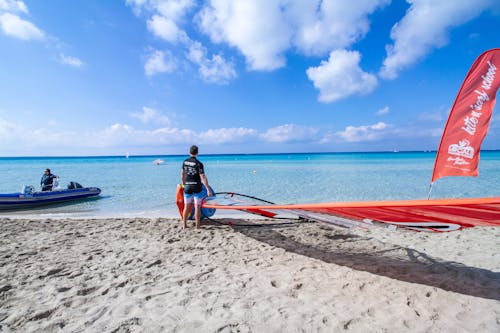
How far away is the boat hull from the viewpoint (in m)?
8.77

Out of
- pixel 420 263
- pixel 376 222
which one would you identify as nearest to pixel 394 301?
pixel 376 222

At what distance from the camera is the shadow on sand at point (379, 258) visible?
2.87 meters

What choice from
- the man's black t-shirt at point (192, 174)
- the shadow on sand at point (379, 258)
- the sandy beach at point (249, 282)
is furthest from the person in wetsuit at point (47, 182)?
the shadow on sand at point (379, 258)

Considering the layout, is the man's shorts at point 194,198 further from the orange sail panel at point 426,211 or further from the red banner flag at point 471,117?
the red banner flag at point 471,117

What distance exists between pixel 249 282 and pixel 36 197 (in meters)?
10.8

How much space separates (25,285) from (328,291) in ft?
12.0

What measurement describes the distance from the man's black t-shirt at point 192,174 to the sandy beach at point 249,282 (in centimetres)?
101

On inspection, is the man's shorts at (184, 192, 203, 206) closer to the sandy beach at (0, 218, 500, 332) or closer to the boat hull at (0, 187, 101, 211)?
the sandy beach at (0, 218, 500, 332)

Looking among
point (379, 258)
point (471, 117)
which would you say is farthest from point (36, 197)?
point (471, 117)

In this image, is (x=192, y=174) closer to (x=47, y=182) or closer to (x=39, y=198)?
(x=39, y=198)

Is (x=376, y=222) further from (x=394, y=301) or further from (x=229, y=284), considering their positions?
(x=229, y=284)

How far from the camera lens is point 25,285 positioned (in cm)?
284

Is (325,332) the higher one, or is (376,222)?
(376,222)

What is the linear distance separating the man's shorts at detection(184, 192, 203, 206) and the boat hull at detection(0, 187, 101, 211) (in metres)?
8.43
